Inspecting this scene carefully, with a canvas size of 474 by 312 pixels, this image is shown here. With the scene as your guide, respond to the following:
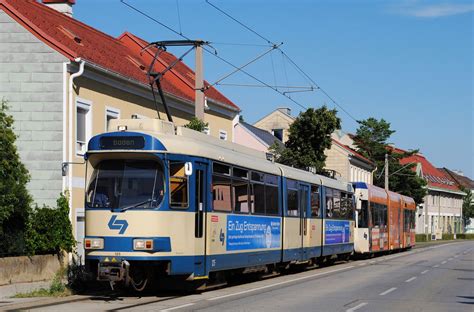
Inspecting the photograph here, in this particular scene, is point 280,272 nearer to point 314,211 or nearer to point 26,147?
point 314,211

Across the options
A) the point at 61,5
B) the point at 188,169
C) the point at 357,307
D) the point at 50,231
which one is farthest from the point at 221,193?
the point at 61,5

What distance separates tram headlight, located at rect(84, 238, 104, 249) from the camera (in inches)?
612

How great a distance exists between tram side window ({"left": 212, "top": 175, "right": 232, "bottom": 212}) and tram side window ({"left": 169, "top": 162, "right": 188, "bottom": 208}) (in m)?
1.27

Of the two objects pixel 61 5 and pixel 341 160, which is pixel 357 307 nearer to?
pixel 61 5

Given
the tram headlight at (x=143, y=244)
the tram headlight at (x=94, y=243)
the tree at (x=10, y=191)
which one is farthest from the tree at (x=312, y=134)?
the tram headlight at (x=143, y=244)

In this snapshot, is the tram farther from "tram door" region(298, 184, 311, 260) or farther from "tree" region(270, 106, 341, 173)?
"tree" region(270, 106, 341, 173)

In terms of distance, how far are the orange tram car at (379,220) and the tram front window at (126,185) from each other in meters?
19.8

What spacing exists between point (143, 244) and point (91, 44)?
15205 millimetres

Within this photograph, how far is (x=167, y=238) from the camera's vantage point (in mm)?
15445

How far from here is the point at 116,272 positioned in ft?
49.5

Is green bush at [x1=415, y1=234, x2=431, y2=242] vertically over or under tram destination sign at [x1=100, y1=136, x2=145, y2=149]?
under

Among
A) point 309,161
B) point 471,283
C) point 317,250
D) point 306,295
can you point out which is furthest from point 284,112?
point 306,295

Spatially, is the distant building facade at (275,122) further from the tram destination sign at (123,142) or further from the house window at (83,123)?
the tram destination sign at (123,142)

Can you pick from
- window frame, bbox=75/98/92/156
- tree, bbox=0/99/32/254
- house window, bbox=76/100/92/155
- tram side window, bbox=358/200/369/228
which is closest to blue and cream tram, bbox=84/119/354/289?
tree, bbox=0/99/32/254
